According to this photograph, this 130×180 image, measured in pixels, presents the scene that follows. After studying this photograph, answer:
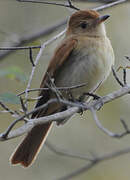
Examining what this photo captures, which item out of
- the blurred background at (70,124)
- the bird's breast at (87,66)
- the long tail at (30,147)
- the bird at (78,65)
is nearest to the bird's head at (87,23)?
the bird at (78,65)

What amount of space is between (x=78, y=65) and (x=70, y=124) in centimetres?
414

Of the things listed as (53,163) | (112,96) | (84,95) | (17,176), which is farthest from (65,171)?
(112,96)

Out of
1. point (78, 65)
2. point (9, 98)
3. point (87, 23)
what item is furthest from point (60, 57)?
point (9, 98)

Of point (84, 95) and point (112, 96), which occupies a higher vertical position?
point (112, 96)

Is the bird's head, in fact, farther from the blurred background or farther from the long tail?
the blurred background

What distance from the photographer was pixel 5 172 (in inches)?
336

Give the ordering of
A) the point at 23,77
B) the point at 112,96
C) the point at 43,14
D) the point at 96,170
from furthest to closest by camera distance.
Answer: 1. the point at 43,14
2. the point at 96,170
3. the point at 112,96
4. the point at 23,77

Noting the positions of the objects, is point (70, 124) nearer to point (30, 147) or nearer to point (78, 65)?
point (30, 147)

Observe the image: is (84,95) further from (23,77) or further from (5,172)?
(5,172)

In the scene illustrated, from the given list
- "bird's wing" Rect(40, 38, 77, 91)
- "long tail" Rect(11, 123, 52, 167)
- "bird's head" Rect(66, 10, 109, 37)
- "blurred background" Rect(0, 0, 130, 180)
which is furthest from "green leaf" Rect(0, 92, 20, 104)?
"blurred background" Rect(0, 0, 130, 180)

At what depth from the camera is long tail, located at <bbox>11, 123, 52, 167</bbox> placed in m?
5.20

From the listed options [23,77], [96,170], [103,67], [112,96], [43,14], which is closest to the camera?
[23,77]

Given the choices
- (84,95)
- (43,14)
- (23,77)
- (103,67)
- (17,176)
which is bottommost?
(17,176)

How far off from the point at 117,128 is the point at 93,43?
3748 millimetres
